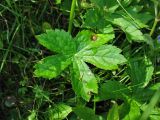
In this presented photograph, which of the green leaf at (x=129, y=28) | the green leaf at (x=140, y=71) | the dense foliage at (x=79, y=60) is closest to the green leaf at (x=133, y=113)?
the dense foliage at (x=79, y=60)

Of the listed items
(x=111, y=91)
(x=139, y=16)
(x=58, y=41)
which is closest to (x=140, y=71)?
(x=111, y=91)

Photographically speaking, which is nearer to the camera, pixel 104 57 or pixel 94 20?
pixel 104 57

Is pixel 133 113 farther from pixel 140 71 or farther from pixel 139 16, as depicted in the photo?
pixel 139 16

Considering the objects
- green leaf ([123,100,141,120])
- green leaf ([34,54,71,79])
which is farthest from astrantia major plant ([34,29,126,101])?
green leaf ([123,100,141,120])

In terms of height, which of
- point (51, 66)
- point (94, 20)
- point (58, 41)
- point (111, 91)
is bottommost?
point (111, 91)

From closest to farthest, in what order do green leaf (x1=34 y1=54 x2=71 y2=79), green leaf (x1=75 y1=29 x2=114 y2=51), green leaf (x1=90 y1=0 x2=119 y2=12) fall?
green leaf (x1=34 y1=54 x2=71 y2=79) < green leaf (x1=75 y1=29 x2=114 y2=51) < green leaf (x1=90 y1=0 x2=119 y2=12)

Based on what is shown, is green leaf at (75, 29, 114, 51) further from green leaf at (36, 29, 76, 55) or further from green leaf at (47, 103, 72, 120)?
green leaf at (47, 103, 72, 120)

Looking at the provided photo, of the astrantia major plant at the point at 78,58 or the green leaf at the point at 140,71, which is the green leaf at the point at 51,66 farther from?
the green leaf at the point at 140,71
